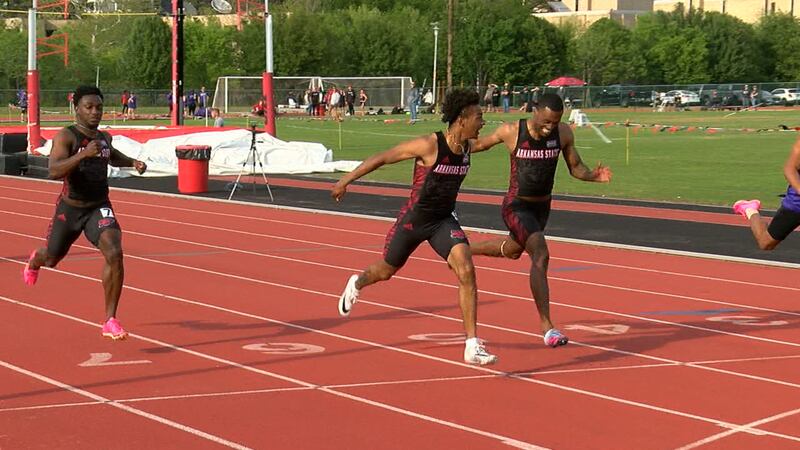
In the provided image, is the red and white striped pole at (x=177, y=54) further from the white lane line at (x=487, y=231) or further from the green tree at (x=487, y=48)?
the green tree at (x=487, y=48)

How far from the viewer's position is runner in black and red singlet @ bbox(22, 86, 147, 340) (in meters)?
9.98

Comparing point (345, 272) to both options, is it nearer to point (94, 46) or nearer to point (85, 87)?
point (85, 87)

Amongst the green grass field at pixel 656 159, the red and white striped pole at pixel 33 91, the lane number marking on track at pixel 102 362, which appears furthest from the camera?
the red and white striped pole at pixel 33 91

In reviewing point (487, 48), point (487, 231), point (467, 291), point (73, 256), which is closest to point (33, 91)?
point (487, 231)

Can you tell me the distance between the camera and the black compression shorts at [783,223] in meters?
10.6

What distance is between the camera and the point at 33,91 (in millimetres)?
34031

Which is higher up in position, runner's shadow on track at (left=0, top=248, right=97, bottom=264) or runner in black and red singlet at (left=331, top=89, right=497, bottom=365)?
runner in black and red singlet at (left=331, top=89, right=497, bottom=365)

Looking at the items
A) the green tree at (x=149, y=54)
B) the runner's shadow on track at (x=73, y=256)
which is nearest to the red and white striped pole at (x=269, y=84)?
the runner's shadow on track at (x=73, y=256)

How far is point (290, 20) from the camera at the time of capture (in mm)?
96500

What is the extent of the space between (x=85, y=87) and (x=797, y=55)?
4285 inches

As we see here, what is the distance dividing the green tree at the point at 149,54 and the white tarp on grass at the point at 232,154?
61.2 metres

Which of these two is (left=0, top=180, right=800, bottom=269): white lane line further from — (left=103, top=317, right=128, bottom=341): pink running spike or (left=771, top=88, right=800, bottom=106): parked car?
(left=771, top=88, right=800, bottom=106): parked car

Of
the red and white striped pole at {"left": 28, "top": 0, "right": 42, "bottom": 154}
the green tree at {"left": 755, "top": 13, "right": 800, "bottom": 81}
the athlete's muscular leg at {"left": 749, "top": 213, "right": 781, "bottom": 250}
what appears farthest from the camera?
the green tree at {"left": 755, "top": 13, "right": 800, "bottom": 81}

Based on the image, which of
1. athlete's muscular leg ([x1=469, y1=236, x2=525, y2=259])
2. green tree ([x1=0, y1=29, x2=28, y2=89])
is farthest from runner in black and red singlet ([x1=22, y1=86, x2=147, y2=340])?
green tree ([x1=0, y1=29, x2=28, y2=89])
